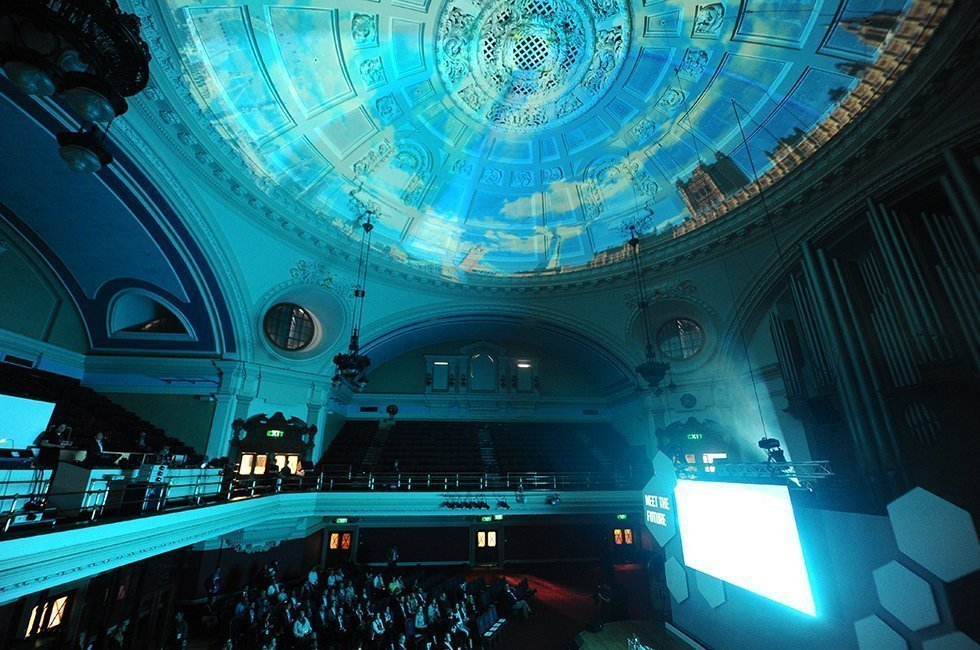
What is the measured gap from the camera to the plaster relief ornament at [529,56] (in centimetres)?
1045

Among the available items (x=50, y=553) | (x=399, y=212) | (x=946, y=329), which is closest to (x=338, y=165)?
(x=399, y=212)

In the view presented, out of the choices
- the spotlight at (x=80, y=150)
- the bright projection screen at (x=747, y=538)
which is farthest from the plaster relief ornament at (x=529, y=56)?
the bright projection screen at (x=747, y=538)

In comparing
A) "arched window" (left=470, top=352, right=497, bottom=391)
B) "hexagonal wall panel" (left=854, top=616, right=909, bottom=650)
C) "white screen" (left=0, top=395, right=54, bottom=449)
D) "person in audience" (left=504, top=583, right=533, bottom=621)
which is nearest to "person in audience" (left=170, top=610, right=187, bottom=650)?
"white screen" (left=0, top=395, right=54, bottom=449)

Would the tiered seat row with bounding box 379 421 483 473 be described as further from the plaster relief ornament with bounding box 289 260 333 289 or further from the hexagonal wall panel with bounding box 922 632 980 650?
the hexagonal wall panel with bounding box 922 632 980 650

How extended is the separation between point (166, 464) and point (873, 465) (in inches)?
585

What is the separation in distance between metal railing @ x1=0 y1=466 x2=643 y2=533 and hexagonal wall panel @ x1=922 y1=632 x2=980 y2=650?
9.25m

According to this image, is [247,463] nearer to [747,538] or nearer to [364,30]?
[364,30]

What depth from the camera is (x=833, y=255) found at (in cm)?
1073

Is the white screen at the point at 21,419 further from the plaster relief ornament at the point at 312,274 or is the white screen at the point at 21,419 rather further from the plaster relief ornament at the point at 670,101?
the plaster relief ornament at the point at 670,101

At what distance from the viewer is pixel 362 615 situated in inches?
370

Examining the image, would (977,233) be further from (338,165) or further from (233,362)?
(233,362)

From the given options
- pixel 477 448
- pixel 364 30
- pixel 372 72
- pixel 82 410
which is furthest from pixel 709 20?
pixel 82 410

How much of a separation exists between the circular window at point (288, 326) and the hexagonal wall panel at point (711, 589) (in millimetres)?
14242

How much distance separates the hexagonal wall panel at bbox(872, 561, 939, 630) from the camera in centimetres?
498
